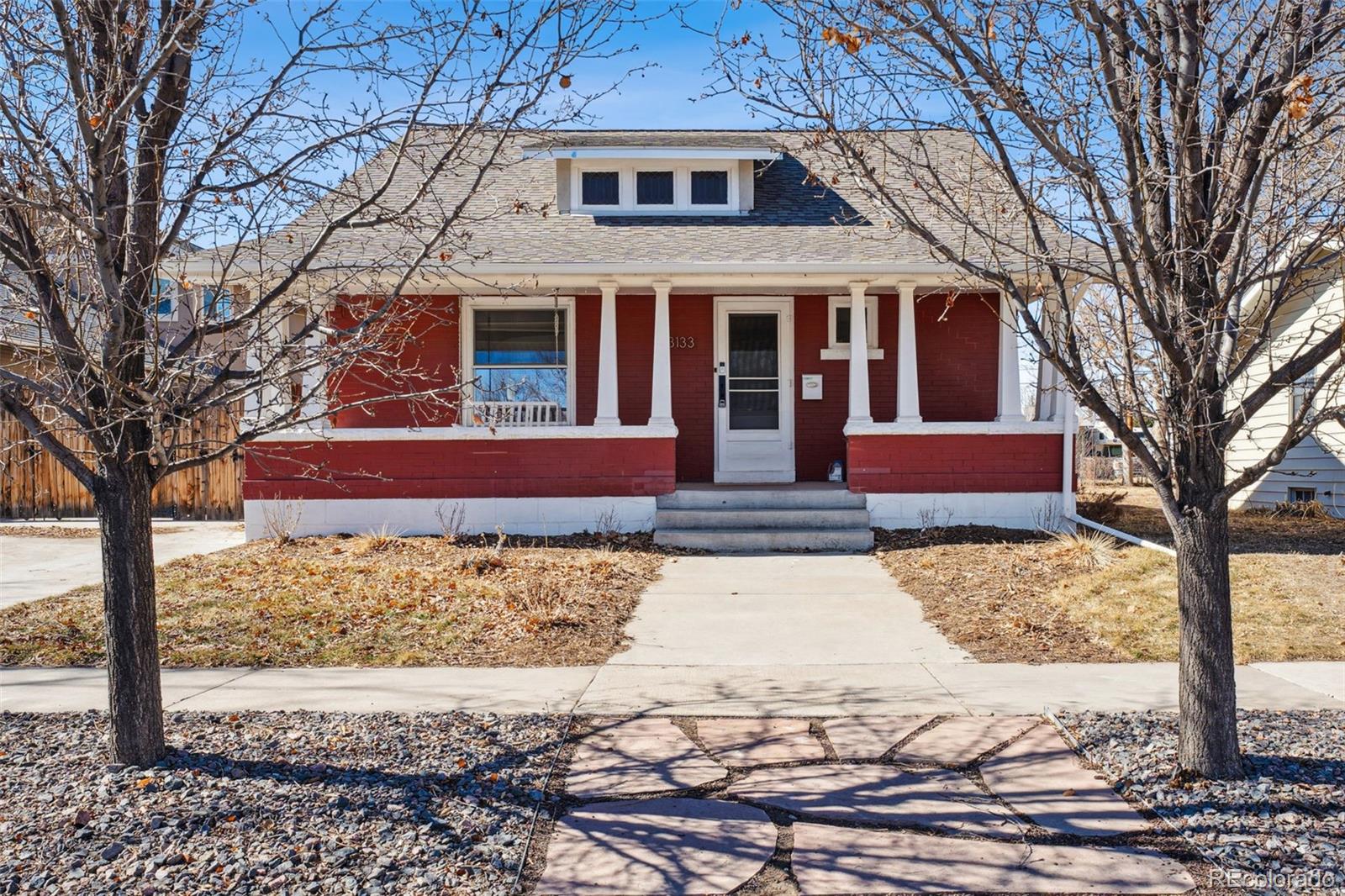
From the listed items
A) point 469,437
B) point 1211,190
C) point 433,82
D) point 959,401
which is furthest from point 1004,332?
point 433,82

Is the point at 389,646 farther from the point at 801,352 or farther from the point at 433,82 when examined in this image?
the point at 801,352

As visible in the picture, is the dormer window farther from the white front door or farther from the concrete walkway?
the concrete walkway

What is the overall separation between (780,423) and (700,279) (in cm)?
243

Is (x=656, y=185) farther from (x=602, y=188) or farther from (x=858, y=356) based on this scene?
(x=858, y=356)

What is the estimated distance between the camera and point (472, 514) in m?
10.9

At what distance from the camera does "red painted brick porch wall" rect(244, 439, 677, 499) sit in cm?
1088

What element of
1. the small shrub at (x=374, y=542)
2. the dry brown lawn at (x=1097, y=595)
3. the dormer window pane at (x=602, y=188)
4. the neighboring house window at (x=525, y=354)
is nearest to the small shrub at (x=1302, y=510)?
the dry brown lawn at (x=1097, y=595)

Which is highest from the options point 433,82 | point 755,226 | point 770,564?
point 755,226

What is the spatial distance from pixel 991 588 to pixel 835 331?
5.38 metres

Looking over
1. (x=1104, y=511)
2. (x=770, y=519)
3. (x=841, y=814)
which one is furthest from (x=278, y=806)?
(x=1104, y=511)

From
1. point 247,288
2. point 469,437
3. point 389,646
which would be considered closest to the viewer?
point 247,288

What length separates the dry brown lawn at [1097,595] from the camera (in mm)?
5805

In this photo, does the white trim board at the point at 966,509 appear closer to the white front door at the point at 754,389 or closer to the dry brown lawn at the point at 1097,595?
the dry brown lawn at the point at 1097,595

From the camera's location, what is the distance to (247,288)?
4352mm
